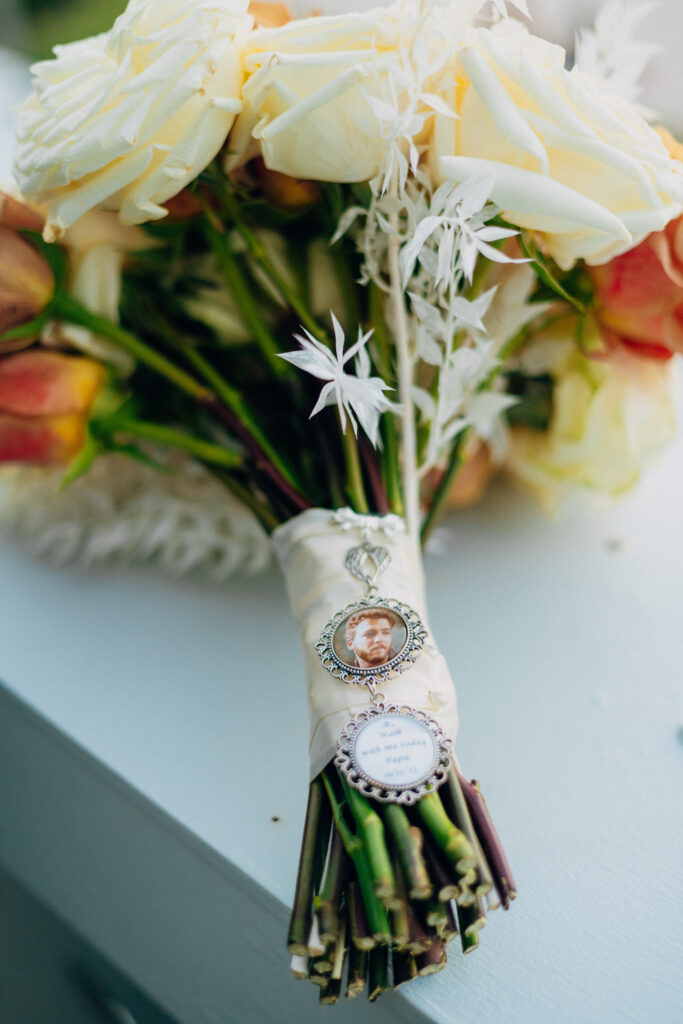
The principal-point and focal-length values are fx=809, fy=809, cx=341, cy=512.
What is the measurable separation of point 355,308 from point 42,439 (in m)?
0.25

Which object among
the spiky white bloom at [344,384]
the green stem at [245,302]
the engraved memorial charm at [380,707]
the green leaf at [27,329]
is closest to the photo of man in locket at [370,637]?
the engraved memorial charm at [380,707]

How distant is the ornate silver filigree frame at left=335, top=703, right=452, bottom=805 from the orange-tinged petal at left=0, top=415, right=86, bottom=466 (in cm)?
33

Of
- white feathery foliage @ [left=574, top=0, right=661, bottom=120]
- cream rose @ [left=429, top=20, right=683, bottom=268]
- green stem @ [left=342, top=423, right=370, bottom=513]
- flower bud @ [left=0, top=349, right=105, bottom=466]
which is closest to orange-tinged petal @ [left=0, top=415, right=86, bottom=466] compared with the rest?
flower bud @ [left=0, top=349, right=105, bottom=466]

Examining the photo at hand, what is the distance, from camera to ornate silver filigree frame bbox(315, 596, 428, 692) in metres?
0.44

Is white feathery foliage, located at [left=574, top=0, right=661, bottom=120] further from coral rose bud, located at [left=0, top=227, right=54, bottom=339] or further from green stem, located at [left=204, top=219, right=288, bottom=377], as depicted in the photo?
coral rose bud, located at [left=0, top=227, right=54, bottom=339]

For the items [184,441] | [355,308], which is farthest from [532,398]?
[184,441]

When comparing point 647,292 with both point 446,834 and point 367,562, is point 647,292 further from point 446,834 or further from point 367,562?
point 446,834

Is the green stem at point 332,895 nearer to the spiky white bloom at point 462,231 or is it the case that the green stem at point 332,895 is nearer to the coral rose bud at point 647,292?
the spiky white bloom at point 462,231

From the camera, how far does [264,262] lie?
1.86 feet

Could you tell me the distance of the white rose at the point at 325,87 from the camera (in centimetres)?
44

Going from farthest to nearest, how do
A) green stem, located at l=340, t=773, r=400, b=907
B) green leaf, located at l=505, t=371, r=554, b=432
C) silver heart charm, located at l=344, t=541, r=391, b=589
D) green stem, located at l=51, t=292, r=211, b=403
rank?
green leaf, located at l=505, t=371, r=554, b=432, green stem, located at l=51, t=292, r=211, b=403, silver heart charm, located at l=344, t=541, r=391, b=589, green stem, located at l=340, t=773, r=400, b=907

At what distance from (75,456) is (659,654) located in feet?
1.56

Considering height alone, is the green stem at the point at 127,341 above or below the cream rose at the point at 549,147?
below

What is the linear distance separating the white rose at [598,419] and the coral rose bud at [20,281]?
1.24ft
